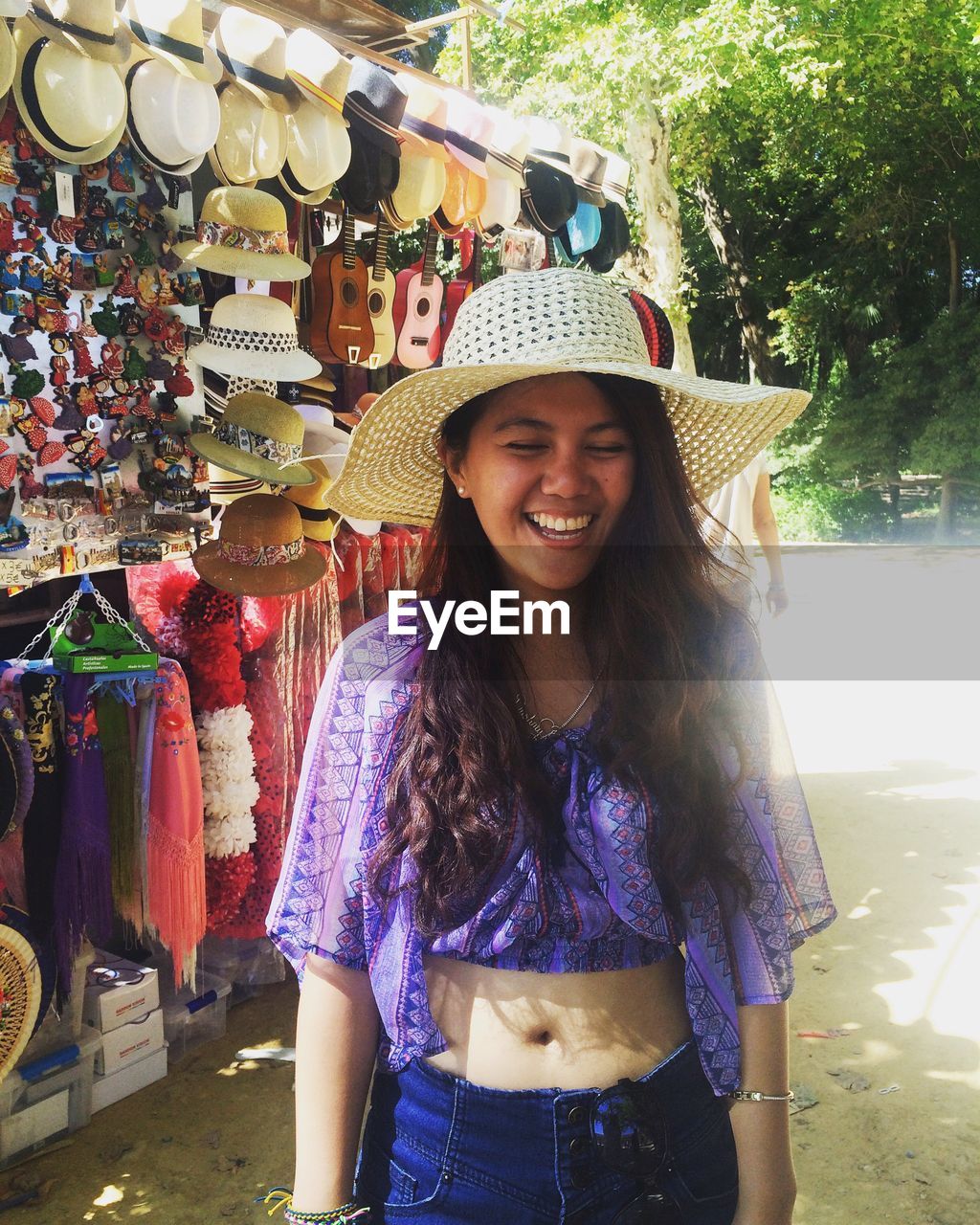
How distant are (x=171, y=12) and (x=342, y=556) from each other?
1469mm

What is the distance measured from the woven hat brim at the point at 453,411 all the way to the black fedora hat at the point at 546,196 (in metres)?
1.95

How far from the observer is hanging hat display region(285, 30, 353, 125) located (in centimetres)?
229

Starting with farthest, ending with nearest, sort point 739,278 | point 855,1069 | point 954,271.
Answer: point 739,278
point 954,271
point 855,1069

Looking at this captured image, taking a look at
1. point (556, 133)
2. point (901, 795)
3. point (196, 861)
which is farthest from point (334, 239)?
point (901, 795)

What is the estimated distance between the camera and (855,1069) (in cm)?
319

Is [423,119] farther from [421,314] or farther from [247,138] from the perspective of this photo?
[421,314]

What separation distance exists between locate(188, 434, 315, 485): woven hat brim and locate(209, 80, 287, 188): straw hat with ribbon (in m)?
0.61

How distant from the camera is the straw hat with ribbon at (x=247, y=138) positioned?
91.1 inches

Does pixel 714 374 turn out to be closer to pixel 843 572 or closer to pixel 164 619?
pixel 843 572

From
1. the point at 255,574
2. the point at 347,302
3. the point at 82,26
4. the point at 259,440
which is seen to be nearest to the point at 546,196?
the point at 347,302

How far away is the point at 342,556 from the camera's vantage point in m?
3.10

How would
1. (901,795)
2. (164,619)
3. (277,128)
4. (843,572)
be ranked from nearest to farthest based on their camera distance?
(277,128)
(164,619)
(901,795)
(843,572)

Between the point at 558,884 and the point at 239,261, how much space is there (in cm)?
183

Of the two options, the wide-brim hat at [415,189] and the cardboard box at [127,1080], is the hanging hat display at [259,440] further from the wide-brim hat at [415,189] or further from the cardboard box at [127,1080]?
the cardboard box at [127,1080]
